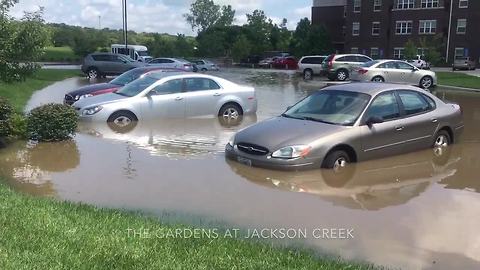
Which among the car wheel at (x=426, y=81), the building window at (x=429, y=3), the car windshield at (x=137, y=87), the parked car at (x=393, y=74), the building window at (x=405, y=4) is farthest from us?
the building window at (x=405, y=4)

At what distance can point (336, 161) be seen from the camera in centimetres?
858

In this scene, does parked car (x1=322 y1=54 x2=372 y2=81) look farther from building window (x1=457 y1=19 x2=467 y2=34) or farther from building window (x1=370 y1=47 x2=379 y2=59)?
building window (x1=370 y1=47 x2=379 y2=59)

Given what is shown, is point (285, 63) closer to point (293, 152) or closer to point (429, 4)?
point (429, 4)

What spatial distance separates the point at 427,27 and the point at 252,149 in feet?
207

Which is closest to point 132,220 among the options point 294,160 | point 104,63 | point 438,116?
point 294,160

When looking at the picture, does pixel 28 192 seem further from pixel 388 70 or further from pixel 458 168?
pixel 388 70

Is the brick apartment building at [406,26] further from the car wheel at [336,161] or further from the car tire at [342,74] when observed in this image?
the car wheel at [336,161]

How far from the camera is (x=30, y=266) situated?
4.06 metres

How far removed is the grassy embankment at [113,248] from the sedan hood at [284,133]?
3.21 m

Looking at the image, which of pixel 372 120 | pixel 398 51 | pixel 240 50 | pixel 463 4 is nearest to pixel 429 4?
pixel 463 4

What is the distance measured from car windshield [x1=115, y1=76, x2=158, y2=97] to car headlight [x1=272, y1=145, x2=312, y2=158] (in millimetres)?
5703

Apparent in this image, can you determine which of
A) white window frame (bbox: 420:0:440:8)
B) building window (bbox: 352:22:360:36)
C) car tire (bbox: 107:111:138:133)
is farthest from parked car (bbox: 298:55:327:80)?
building window (bbox: 352:22:360:36)

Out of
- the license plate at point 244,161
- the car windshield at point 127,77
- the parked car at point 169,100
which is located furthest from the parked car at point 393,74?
the license plate at point 244,161

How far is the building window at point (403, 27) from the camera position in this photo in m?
67.2
